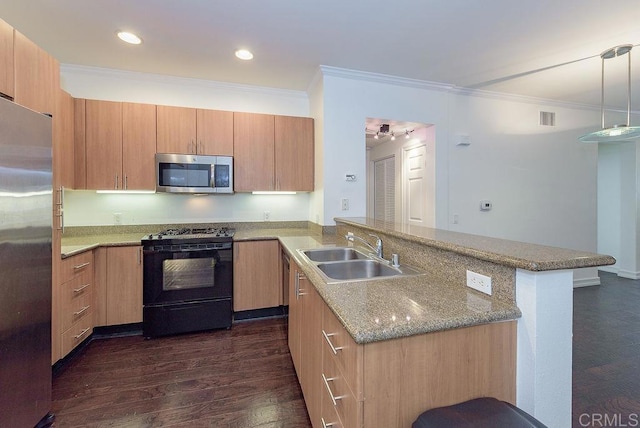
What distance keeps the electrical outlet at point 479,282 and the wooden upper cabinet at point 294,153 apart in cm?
228

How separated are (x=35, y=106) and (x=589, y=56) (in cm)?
470

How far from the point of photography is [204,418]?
163 cm

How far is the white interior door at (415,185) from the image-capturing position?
351 cm

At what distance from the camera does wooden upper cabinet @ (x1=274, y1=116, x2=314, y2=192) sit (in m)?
3.18

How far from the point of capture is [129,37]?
2338mm

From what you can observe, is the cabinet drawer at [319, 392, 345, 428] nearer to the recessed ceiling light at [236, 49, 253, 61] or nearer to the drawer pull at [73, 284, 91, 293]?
the drawer pull at [73, 284, 91, 293]

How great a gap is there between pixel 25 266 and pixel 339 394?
68.7 inches

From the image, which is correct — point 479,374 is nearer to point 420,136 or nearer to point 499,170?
point 420,136

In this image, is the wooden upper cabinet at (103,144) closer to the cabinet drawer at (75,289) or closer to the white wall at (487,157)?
the cabinet drawer at (75,289)

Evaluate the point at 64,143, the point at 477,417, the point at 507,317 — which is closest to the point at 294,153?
the point at 64,143

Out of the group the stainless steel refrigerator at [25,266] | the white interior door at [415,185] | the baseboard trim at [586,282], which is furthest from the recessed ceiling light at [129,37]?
the baseboard trim at [586,282]

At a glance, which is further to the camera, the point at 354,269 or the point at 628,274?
the point at 628,274

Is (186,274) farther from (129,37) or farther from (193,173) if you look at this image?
(129,37)

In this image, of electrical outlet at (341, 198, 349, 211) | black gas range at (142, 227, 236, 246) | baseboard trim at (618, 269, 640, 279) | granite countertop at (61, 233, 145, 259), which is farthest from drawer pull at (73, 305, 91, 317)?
baseboard trim at (618, 269, 640, 279)
